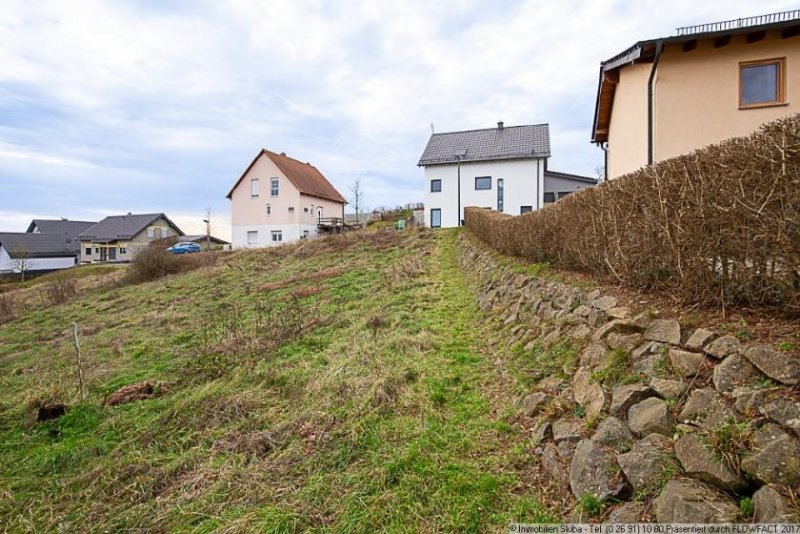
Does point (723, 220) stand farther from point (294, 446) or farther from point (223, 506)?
point (223, 506)

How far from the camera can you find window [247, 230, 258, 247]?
3483cm

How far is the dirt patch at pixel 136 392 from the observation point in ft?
18.3

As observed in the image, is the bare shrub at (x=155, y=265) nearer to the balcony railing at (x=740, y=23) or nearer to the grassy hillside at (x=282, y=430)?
the grassy hillside at (x=282, y=430)

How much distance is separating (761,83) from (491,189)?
17362 mm

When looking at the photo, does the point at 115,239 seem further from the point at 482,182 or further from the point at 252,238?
the point at 482,182

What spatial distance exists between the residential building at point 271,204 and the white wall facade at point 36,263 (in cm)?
2642

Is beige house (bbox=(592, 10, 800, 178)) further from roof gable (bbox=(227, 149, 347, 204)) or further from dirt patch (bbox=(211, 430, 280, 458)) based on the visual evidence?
roof gable (bbox=(227, 149, 347, 204))

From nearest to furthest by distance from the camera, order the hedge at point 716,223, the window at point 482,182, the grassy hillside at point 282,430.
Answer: the hedge at point 716,223 → the grassy hillside at point 282,430 → the window at point 482,182

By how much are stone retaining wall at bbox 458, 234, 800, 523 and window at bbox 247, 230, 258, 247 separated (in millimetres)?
34044

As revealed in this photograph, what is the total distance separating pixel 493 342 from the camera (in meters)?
6.03

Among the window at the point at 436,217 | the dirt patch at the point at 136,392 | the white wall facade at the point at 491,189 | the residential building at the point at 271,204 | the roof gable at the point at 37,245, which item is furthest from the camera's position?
the roof gable at the point at 37,245

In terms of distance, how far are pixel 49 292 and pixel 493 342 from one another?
21.9 metres

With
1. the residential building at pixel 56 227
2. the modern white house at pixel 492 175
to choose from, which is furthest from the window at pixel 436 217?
the residential building at pixel 56 227

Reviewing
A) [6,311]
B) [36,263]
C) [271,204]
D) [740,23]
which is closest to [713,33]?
[740,23]
